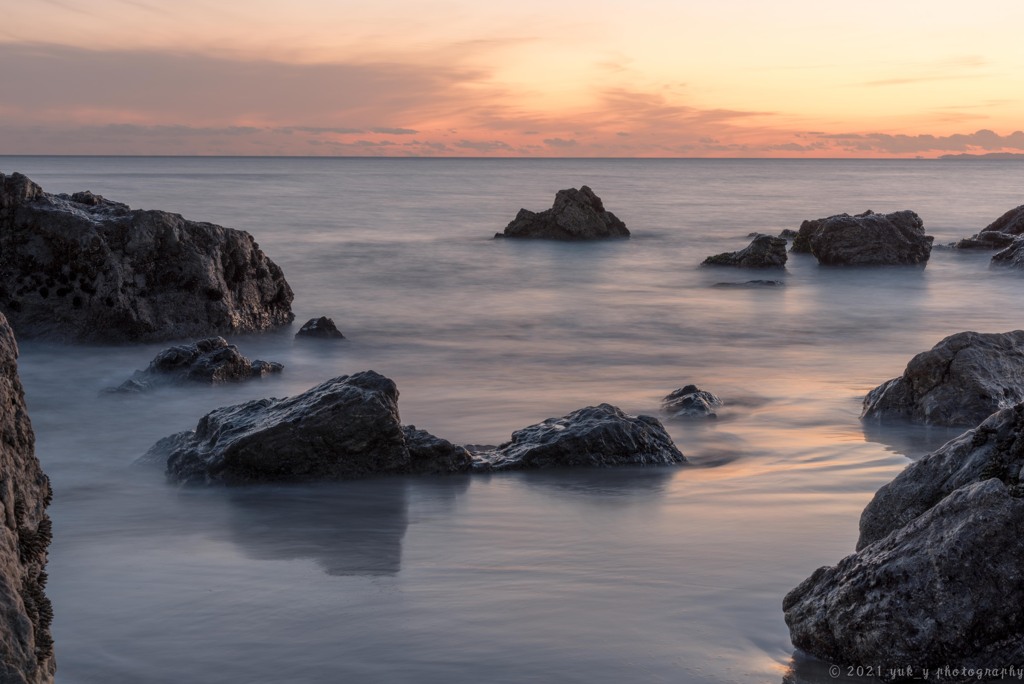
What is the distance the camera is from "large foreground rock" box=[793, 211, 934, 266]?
2045cm

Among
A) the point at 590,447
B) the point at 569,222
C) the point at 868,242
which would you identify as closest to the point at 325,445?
the point at 590,447

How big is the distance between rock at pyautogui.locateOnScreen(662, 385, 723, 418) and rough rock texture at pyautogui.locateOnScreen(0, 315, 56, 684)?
17.8 feet

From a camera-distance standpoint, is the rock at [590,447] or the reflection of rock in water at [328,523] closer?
the reflection of rock in water at [328,523]

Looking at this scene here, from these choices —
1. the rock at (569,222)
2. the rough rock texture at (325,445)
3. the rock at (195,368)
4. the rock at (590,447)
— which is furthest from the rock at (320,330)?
the rock at (569,222)

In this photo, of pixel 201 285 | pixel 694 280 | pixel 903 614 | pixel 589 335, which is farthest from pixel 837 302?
pixel 903 614

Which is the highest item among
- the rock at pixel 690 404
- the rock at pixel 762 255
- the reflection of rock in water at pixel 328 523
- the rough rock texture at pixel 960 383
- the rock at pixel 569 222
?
the rock at pixel 569 222

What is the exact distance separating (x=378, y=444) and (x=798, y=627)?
3.08m

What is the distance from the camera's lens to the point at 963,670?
3.28 m

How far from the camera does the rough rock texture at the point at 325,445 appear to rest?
612 centimetres

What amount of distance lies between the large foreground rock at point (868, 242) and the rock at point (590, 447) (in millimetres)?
14849

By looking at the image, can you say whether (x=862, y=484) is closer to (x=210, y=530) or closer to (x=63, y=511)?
Result: (x=210, y=530)

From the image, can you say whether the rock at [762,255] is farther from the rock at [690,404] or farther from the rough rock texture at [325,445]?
the rough rock texture at [325,445]

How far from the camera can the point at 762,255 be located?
20.2m

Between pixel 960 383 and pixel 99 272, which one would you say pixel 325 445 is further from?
pixel 99 272
